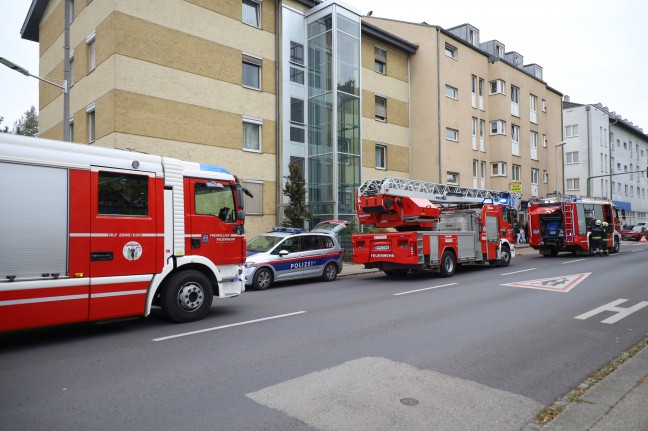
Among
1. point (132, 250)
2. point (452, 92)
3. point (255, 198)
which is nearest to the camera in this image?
point (132, 250)

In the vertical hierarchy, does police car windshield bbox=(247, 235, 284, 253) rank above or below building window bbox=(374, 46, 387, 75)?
below

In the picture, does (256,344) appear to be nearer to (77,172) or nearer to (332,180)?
(77,172)

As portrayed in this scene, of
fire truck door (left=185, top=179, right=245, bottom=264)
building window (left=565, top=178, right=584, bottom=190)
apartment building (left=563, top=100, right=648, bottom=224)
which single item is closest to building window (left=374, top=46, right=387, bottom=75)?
fire truck door (left=185, top=179, right=245, bottom=264)

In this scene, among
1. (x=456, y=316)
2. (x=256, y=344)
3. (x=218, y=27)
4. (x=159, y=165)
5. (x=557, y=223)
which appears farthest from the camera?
(x=557, y=223)

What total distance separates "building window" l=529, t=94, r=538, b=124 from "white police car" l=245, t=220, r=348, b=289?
30.4 meters

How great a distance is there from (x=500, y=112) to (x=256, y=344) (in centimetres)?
3240

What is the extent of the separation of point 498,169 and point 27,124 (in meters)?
55.6

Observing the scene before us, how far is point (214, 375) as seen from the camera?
5.13m

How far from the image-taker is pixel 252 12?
21922 mm

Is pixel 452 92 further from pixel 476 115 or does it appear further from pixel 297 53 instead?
pixel 297 53

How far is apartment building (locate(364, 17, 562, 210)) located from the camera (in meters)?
28.8

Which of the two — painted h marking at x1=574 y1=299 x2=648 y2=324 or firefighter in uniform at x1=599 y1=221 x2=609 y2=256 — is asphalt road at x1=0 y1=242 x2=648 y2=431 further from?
firefighter in uniform at x1=599 y1=221 x2=609 y2=256

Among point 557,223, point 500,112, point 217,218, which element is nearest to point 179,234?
point 217,218

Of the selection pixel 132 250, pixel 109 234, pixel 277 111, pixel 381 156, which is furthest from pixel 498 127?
pixel 109 234
